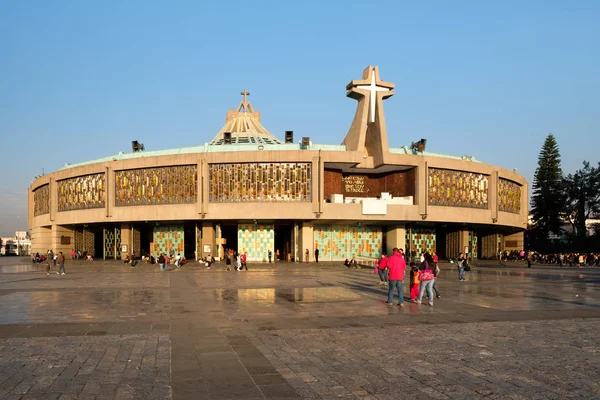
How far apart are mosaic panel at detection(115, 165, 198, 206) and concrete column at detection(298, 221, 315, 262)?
11.1 metres

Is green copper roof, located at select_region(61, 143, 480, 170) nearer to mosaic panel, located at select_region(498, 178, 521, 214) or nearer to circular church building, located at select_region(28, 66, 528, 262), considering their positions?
circular church building, located at select_region(28, 66, 528, 262)

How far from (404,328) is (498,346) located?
8.69ft

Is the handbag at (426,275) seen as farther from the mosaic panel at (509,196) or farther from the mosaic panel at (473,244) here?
the mosaic panel at (473,244)

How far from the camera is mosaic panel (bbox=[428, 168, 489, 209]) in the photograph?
55.1 metres

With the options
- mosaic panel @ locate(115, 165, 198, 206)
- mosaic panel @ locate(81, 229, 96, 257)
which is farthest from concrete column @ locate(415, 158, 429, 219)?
mosaic panel @ locate(81, 229, 96, 257)

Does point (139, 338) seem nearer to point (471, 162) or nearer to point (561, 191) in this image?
point (471, 162)

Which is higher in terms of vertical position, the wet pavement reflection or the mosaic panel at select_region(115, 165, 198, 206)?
the mosaic panel at select_region(115, 165, 198, 206)

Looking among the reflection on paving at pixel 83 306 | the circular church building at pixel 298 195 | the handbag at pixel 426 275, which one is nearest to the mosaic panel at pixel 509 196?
the circular church building at pixel 298 195

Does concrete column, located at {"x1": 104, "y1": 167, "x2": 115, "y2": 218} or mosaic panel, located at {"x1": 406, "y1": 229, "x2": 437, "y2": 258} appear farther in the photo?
mosaic panel, located at {"x1": 406, "y1": 229, "x2": 437, "y2": 258}

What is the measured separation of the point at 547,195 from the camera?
89.2m

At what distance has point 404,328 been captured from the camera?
503 inches

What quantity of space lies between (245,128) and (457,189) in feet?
96.1

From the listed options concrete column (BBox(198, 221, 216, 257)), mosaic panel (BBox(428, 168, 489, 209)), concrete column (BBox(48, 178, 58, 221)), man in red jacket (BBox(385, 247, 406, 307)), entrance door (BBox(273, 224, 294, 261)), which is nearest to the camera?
man in red jacket (BBox(385, 247, 406, 307))

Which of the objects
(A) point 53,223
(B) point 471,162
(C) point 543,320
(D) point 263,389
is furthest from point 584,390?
(A) point 53,223
